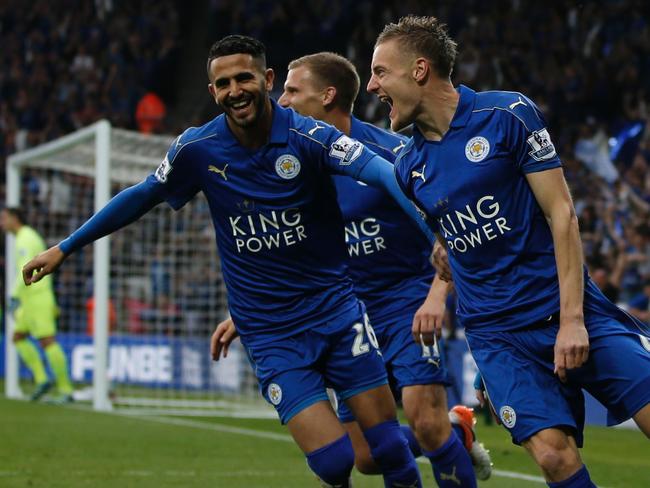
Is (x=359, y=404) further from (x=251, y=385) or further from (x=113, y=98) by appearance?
(x=113, y=98)

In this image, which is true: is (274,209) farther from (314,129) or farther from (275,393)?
(275,393)

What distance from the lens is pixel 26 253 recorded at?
14.4 metres

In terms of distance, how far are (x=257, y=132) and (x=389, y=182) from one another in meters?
0.65

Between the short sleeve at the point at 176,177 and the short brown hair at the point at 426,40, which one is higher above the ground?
the short brown hair at the point at 426,40

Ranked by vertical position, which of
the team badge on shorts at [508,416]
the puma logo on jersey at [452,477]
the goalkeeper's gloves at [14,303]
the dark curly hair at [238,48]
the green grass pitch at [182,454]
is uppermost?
the dark curly hair at [238,48]

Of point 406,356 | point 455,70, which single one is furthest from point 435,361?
point 455,70

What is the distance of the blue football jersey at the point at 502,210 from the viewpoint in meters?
4.55

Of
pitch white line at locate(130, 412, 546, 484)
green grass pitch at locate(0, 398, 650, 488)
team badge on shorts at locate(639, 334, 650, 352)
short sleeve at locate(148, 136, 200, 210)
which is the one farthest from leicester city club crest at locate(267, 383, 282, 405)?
pitch white line at locate(130, 412, 546, 484)

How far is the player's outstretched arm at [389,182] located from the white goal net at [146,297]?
8649 mm

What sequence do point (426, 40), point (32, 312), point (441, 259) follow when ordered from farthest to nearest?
point (32, 312) < point (441, 259) < point (426, 40)

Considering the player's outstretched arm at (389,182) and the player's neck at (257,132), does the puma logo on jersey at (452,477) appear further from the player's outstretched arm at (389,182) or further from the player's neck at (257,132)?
→ the player's neck at (257,132)

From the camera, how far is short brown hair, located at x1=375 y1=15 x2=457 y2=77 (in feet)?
15.8

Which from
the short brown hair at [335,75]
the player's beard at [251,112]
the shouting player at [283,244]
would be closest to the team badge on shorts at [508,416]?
the shouting player at [283,244]

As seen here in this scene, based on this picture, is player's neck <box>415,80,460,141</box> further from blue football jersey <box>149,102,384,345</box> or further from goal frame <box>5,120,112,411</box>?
goal frame <box>5,120,112,411</box>
